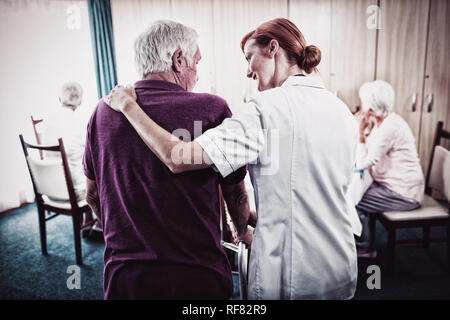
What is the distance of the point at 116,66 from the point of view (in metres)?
4.09

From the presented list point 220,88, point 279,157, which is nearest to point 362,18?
point 220,88

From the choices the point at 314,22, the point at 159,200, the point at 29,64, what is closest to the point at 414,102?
the point at 314,22

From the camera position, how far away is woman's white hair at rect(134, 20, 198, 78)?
879mm

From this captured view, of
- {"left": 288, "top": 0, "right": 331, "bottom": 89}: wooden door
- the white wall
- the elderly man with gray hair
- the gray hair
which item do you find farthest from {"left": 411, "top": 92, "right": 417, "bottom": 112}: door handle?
the white wall

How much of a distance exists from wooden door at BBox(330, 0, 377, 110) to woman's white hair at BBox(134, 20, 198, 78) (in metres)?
3.18

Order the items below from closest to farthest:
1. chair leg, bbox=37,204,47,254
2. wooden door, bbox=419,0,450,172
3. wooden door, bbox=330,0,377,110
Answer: chair leg, bbox=37,204,47,254 < wooden door, bbox=419,0,450,172 < wooden door, bbox=330,0,377,110

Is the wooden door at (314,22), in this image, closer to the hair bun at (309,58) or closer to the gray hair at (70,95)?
the gray hair at (70,95)

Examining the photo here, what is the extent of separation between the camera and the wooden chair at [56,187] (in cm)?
233

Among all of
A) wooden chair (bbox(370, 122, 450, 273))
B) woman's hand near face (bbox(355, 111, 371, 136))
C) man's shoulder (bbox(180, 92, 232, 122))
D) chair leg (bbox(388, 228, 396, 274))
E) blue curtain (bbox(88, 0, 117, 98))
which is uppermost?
blue curtain (bbox(88, 0, 117, 98))

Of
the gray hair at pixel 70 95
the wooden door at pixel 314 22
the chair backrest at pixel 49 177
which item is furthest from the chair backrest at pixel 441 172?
the gray hair at pixel 70 95

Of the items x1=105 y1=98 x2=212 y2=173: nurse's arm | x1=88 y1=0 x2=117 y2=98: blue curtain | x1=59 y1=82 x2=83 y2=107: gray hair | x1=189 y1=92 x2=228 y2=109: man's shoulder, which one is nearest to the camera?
x1=105 y1=98 x2=212 y2=173: nurse's arm

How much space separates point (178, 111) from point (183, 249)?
372 mm

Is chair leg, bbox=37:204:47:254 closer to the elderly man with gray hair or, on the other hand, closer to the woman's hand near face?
the elderly man with gray hair

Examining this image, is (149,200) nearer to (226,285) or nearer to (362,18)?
(226,285)
